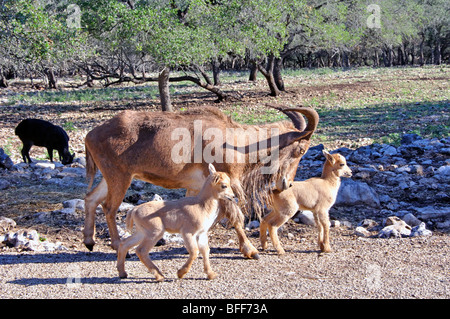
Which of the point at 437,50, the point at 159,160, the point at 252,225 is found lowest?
the point at 252,225

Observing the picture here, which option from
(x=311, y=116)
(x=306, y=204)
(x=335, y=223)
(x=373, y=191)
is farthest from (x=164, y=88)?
(x=306, y=204)

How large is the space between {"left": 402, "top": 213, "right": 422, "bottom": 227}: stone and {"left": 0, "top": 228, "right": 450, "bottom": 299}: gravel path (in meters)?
0.40

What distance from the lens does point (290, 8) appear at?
22297mm

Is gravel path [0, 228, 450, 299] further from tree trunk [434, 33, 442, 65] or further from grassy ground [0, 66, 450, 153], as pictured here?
tree trunk [434, 33, 442, 65]

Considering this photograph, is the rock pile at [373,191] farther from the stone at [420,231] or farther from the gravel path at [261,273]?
the gravel path at [261,273]

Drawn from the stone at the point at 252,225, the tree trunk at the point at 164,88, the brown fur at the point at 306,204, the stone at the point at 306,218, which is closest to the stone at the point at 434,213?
the stone at the point at 306,218

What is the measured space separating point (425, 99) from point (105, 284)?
65.9 feet

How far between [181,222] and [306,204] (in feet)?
5.81

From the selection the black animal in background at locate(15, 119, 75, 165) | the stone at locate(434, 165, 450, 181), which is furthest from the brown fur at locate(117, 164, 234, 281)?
the black animal in background at locate(15, 119, 75, 165)

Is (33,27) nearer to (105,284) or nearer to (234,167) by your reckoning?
(234,167)

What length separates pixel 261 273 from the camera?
17.6ft

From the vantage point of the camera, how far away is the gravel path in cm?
479

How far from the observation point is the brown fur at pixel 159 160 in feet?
20.7

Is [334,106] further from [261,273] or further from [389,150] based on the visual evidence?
[261,273]
